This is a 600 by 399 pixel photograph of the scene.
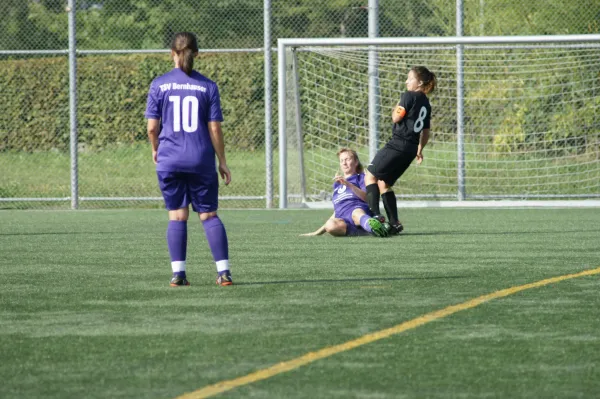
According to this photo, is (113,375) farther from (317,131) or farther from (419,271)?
(317,131)

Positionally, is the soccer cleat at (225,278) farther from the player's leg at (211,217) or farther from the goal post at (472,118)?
the goal post at (472,118)

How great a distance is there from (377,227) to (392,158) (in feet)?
3.49

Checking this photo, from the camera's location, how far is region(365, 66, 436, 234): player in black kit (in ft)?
38.5

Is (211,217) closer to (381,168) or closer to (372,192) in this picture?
(372,192)

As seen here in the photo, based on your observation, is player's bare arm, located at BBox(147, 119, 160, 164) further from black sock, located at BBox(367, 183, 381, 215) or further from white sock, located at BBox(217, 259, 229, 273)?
black sock, located at BBox(367, 183, 381, 215)

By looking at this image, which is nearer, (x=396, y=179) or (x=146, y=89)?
(x=396, y=179)

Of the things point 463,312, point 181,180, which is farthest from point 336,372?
point 181,180

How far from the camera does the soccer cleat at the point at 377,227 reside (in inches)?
439

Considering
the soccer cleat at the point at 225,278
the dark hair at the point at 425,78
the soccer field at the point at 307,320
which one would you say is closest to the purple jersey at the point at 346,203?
the soccer field at the point at 307,320

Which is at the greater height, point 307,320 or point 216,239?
point 216,239

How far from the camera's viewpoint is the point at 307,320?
614 cm

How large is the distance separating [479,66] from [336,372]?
13.3 metres

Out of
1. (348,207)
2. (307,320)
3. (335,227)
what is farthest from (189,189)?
(348,207)

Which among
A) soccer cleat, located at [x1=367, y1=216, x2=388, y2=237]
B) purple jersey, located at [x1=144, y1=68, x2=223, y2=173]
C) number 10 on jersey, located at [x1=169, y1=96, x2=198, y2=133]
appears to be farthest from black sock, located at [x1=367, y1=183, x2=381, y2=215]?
number 10 on jersey, located at [x1=169, y1=96, x2=198, y2=133]
